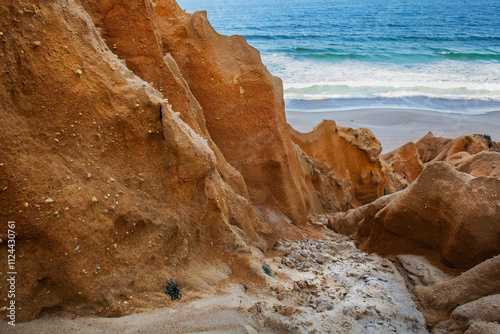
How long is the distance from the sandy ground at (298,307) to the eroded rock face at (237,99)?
133cm

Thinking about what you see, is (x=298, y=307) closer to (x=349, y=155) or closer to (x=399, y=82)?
(x=349, y=155)

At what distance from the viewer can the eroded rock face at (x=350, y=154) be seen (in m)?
9.26

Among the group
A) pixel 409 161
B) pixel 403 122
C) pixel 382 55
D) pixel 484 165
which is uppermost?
Result: pixel 382 55

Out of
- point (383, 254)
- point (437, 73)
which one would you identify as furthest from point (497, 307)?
point (437, 73)

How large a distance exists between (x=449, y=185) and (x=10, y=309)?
14.5 feet

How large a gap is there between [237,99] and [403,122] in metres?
13.6

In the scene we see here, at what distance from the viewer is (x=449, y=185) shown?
15.2 ft

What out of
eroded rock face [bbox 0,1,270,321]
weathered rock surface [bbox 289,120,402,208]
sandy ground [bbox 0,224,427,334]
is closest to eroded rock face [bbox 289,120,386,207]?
weathered rock surface [bbox 289,120,402,208]

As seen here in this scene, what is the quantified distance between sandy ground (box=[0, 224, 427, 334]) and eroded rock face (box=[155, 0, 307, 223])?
4.37 ft

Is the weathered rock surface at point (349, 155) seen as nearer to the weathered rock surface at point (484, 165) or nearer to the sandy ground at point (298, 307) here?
the weathered rock surface at point (484, 165)

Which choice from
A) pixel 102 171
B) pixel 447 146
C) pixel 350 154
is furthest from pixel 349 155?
pixel 102 171

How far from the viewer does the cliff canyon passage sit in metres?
2.69

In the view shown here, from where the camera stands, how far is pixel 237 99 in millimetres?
6254

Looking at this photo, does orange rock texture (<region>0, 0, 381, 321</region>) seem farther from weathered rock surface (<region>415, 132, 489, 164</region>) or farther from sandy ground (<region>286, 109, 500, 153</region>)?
sandy ground (<region>286, 109, 500, 153</region>)
